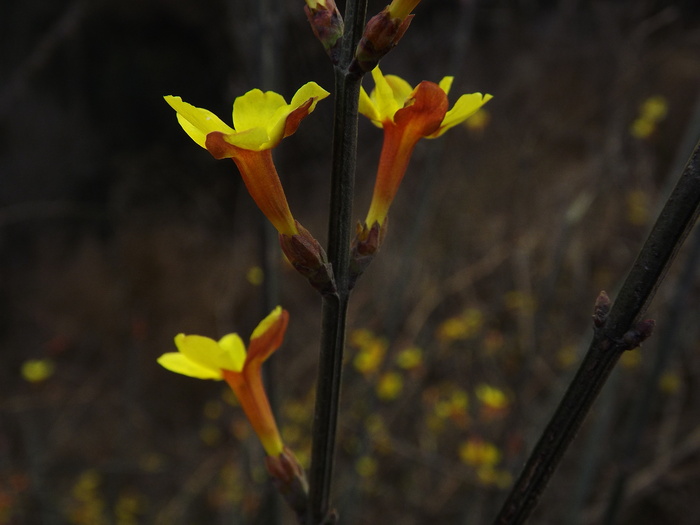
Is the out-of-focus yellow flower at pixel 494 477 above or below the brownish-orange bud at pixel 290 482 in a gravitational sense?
below

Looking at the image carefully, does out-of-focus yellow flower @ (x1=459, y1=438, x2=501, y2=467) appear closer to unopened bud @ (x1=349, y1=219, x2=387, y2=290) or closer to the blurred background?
the blurred background

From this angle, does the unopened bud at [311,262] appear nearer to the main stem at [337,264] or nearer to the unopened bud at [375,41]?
the main stem at [337,264]

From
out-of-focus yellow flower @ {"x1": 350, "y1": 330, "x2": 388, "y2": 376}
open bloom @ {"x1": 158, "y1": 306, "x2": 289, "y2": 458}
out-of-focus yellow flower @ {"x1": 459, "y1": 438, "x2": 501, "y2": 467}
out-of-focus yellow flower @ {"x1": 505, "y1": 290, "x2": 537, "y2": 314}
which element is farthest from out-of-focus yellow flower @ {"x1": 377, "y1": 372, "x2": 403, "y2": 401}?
open bloom @ {"x1": 158, "y1": 306, "x2": 289, "y2": 458}

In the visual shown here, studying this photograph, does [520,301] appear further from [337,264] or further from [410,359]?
[337,264]

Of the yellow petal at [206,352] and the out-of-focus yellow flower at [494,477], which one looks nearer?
the yellow petal at [206,352]

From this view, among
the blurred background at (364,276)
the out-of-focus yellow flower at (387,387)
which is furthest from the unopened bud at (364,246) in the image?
the out-of-focus yellow flower at (387,387)

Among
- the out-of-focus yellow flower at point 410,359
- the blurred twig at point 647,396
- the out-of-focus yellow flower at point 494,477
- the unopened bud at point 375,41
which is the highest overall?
the unopened bud at point 375,41
